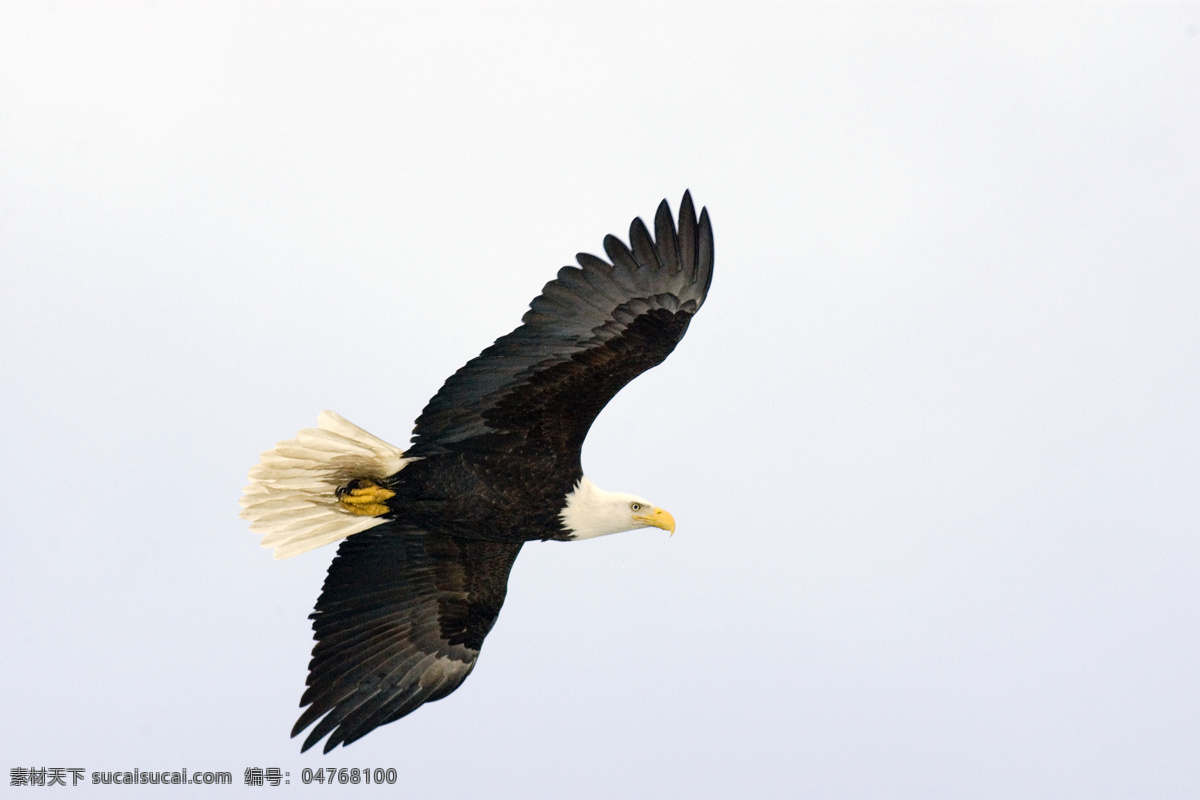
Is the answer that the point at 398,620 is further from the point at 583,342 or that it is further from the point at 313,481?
the point at 583,342

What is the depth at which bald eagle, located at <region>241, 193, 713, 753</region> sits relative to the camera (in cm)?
830

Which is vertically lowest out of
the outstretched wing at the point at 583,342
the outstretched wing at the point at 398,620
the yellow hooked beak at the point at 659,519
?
the outstretched wing at the point at 398,620

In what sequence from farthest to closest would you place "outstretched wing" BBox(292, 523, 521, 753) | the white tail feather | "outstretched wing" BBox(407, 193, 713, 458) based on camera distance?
1. "outstretched wing" BBox(292, 523, 521, 753)
2. the white tail feather
3. "outstretched wing" BBox(407, 193, 713, 458)

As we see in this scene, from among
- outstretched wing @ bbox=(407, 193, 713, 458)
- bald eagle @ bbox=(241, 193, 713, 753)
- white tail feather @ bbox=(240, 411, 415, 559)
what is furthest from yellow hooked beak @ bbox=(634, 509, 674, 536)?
white tail feather @ bbox=(240, 411, 415, 559)

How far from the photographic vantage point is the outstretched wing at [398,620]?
30.7 ft

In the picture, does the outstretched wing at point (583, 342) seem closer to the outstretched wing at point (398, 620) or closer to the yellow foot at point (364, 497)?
the yellow foot at point (364, 497)

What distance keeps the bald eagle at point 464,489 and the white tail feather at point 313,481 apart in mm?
11

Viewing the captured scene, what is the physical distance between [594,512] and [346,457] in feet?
4.89

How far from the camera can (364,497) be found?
904 cm

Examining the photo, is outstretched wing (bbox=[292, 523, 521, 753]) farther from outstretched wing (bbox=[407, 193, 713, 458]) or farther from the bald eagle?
outstretched wing (bbox=[407, 193, 713, 458])

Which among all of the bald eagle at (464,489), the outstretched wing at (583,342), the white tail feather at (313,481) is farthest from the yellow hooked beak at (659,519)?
the white tail feather at (313,481)

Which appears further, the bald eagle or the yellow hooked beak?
the yellow hooked beak

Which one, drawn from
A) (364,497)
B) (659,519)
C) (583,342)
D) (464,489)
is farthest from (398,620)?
(583,342)

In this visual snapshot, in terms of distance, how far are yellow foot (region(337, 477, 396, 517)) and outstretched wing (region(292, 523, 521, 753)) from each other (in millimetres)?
447
